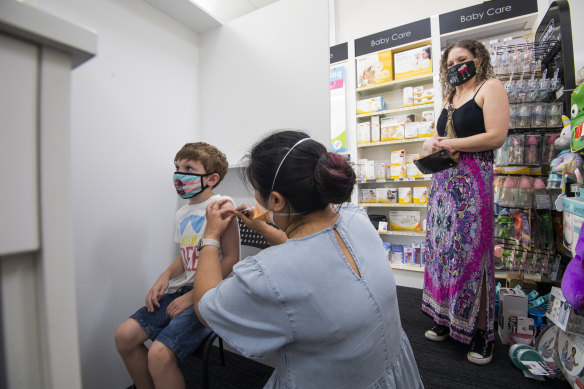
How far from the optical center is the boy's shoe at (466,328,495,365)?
5.01 ft

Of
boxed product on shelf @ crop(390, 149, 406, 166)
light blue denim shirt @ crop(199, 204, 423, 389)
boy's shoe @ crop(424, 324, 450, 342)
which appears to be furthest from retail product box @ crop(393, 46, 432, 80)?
light blue denim shirt @ crop(199, 204, 423, 389)

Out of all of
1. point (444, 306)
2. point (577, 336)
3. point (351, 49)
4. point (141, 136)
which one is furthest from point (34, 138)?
point (351, 49)

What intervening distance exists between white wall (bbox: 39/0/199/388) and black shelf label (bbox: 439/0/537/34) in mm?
2730

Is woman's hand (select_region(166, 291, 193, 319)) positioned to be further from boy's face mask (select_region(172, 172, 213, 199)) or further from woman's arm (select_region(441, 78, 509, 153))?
woman's arm (select_region(441, 78, 509, 153))

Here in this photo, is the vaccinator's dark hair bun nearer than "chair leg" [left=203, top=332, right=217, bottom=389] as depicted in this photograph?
Yes

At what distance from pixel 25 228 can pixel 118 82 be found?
1.37 meters

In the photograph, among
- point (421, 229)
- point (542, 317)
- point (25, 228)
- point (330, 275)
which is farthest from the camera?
point (421, 229)

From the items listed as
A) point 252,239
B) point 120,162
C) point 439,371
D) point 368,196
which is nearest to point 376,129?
point 368,196

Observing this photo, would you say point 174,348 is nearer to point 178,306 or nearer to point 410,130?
point 178,306

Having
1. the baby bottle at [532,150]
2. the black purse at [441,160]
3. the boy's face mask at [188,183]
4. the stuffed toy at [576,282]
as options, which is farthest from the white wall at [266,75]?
the baby bottle at [532,150]

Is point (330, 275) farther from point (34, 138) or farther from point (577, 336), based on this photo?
point (577, 336)

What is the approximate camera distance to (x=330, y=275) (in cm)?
58

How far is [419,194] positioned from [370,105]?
4.11 feet

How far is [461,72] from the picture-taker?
1524mm
